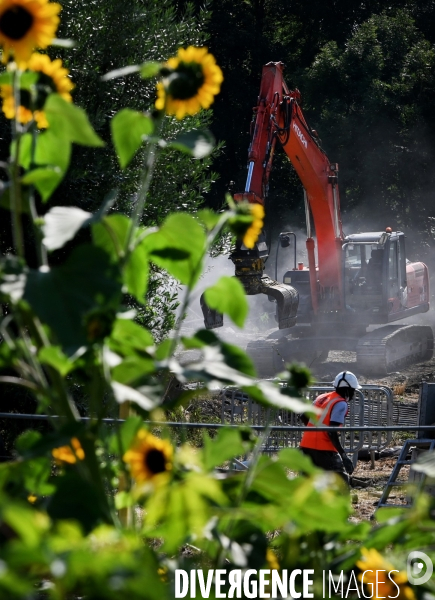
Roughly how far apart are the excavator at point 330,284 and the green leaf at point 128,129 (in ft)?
41.1

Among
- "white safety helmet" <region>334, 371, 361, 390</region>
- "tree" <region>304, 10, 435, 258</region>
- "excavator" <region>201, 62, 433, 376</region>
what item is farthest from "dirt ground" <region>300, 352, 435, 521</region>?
"tree" <region>304, 10, 435, 258</region>

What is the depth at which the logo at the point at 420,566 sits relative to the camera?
132 centimetres

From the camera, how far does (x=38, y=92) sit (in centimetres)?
129

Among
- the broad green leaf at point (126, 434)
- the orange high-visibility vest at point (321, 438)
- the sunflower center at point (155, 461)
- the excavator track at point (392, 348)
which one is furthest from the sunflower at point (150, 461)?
the excavator track at point (392, 348)

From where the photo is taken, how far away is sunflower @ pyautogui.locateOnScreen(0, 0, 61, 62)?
3.93 ft

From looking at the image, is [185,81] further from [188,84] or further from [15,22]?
[15,22]

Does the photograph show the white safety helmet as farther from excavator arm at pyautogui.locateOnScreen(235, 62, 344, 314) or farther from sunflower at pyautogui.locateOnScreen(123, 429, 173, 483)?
sunflower at pyautogui.locateOnScreen(123, 429, 173, 483)

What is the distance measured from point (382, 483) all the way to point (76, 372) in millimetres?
8095

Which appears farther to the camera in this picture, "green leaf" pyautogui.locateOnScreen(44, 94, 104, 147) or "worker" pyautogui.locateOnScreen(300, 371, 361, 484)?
"worker" pyautogui.locateOnScreen(300, 371, 361, 484)

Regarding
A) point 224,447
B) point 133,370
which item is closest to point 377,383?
point 224,447

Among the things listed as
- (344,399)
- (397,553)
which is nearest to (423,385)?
(344,399)

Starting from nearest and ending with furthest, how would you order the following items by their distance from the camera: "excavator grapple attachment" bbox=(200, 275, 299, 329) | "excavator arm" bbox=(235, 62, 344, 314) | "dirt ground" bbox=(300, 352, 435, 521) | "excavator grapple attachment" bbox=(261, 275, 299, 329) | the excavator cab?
"dirt ground" bbox=(300, 352, 435, 521), "excavator arm" bbox=(235, 62, 344, 314), "excavator grapple attachment" bbox=(200, 275, 299, 329), "excavator grapple attachment" bbox=(261, 275, 299, 329), the excavator cab

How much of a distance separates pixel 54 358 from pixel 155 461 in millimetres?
191

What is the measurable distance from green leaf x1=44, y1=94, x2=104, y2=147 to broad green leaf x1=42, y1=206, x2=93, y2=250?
102 mm
